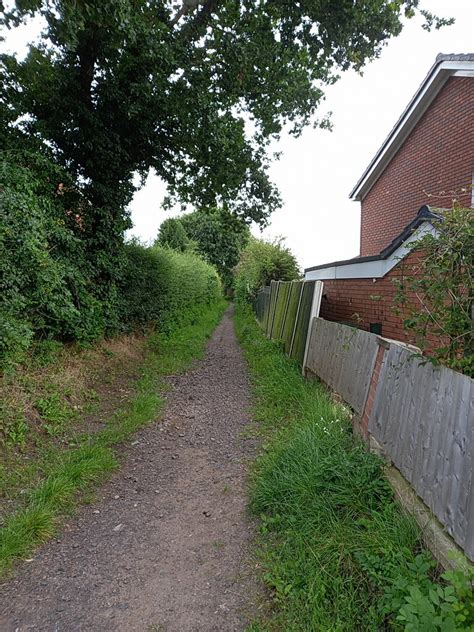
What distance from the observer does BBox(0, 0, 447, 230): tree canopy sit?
6500mm

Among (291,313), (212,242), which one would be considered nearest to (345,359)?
(291,313)

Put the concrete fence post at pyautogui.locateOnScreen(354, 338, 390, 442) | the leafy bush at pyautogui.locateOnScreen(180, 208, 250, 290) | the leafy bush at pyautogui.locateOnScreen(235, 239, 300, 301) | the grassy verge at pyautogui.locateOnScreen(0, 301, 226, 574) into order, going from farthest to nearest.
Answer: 1. the leafy bush at pyautogui.locateOnScreen(180, 208, 250, 290)
2. the leafy bush at pyautogui.locateOnScreen(235, 239, 300, 301)
3. the concrete fence post at pyautogui.locateOnScreen(354, 338, 390, 442)
4. the grassy verge at pyautogui.locateOnScreen(0, 301, 226, 574)

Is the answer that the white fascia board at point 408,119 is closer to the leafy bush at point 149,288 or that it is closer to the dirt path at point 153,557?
the leafy bush at point 149,288

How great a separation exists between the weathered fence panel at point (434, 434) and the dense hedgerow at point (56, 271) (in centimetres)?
387

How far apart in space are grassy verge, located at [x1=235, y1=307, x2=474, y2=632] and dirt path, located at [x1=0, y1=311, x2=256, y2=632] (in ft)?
0.77

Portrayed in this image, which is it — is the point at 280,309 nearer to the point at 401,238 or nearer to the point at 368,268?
the point at 368,268

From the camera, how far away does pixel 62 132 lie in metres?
7.13

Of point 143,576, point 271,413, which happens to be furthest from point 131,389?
point 143,576

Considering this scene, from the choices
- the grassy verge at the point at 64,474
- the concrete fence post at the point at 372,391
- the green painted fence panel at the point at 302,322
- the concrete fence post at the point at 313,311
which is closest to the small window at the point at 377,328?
the concrete fence post at the point at 313,311

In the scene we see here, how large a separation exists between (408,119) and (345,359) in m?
9.61

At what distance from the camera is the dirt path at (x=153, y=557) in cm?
217

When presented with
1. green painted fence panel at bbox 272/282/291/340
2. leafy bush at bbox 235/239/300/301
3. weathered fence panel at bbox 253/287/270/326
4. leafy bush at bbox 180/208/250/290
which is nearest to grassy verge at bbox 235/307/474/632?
green painted fence panel at bbox 272/282/291/340

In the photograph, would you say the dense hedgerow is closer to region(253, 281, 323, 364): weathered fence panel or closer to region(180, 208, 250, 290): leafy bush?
region(253, 281, 323, 364): weathered fence panel

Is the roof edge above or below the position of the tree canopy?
below
